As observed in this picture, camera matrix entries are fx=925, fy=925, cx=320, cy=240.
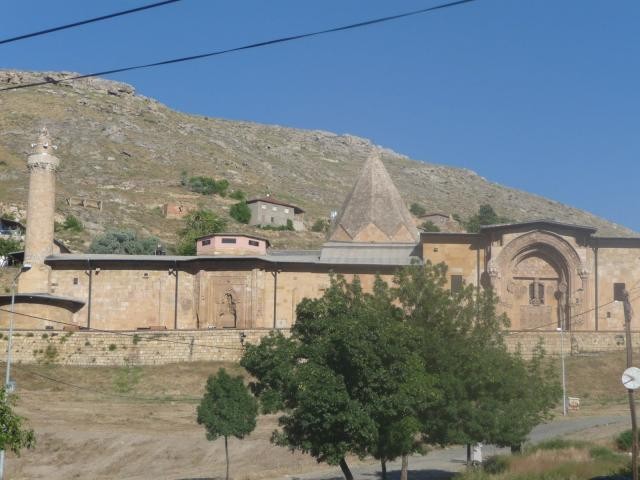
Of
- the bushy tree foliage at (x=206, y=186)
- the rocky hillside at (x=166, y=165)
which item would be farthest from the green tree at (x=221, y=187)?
the rocky hillside at (x=166, y=165)

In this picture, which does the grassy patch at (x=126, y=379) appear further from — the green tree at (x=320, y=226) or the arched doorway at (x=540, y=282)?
the green tree at (x=320, y=226)

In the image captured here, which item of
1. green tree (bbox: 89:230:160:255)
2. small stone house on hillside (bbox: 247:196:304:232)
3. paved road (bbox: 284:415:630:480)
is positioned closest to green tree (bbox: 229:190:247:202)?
small stone house on hillside (bbox: 247:196:304:232)

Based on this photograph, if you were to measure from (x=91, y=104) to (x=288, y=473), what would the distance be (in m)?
115

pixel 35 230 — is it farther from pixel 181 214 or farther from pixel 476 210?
pixel 476 210

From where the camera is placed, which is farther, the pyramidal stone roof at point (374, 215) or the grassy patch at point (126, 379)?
the pyramidal stone roof at point (374, 215)

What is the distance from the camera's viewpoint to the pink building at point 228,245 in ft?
171

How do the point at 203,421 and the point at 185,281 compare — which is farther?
the point at 185,281

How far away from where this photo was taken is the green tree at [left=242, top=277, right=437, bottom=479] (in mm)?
18906

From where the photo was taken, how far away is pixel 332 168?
525 ft

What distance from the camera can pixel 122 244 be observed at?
2763 inches

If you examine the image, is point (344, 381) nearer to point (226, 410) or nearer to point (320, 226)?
point (226, 410)

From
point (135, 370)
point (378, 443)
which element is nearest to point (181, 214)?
point (135, 370)

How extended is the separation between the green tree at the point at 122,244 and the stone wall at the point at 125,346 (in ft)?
83.2

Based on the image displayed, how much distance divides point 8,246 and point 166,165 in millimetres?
53612
